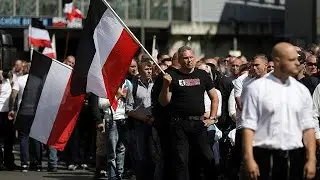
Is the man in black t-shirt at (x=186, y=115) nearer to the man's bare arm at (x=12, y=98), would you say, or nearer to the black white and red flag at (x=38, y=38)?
the man's bare arm at (x=12, y=98)

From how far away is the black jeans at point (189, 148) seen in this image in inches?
451

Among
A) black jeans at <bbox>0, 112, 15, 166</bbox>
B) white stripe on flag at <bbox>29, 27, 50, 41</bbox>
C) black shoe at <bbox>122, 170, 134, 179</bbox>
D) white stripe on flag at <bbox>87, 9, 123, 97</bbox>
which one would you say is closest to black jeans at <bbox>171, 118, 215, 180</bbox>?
white stripe on flag at <bbox>87, 9, 123, 97</bbox>

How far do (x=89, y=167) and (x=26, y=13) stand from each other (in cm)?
3125

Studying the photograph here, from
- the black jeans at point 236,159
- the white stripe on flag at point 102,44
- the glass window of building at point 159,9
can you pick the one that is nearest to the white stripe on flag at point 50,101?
the white stripe on flag at point 102,44

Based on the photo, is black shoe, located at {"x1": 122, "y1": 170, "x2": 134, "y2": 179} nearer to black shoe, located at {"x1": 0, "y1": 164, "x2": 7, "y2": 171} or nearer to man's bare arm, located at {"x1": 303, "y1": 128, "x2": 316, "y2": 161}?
black shoe, located at {"x1": 0, "y1": 164, "x2": 7, "y2": 171}

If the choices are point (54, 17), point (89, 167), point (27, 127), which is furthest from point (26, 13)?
point (27, 127)

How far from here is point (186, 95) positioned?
11.4 meters

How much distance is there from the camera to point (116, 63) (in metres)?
12.2

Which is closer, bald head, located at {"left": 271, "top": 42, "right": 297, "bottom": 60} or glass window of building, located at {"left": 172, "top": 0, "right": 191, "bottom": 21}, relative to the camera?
bald head, located at {"left": 271, "top": 42, "right": 297, "bottom": 60}

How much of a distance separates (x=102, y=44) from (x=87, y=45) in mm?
207

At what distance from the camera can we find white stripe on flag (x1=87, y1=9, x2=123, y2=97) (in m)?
12.2

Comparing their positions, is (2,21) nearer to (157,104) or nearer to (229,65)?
(229,65)

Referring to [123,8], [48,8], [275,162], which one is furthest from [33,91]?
[48,8]

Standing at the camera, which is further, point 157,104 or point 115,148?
point 115,148
